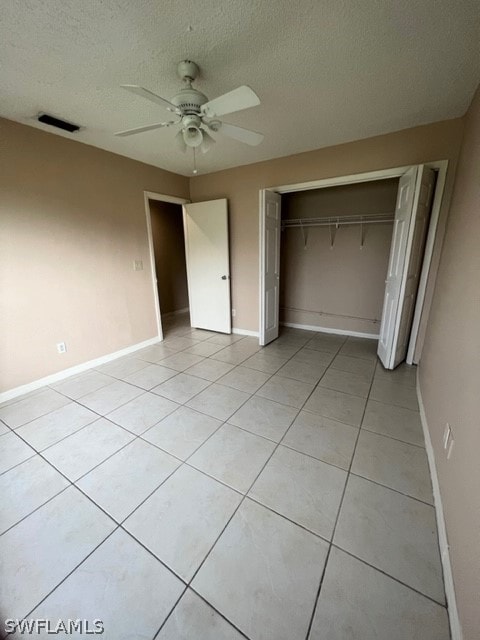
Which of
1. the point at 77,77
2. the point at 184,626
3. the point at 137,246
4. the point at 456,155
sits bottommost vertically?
the point at 184,626

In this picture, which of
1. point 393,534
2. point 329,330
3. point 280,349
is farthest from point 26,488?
point 329,330

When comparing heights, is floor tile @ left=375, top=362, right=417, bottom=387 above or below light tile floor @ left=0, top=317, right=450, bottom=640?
above

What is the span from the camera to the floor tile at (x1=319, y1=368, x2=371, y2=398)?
2.44m

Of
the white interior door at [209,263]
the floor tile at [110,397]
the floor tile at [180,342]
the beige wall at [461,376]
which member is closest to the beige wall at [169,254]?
the white interior door at [209,263]

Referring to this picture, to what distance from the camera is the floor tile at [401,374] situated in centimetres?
258

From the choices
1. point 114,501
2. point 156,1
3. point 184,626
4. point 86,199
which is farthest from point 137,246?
point 184,626

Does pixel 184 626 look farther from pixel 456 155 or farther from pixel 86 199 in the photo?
pixel 456 155

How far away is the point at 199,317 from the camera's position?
4.38 m

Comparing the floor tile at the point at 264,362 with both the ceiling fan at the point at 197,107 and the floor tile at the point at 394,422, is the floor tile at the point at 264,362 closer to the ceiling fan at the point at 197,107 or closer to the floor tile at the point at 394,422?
the floor tile at the point at 394,422

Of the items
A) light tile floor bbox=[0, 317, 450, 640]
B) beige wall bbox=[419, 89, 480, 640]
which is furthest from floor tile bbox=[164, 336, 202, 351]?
beige wall bbox=[419, 89, 480, 640]

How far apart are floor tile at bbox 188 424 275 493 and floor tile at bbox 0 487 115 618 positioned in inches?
23.2

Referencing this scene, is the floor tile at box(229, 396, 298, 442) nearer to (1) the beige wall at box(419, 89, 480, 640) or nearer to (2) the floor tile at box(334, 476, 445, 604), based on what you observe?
(2) the floor tile at box(334, 476, 445, 604)

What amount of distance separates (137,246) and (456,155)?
3.60m

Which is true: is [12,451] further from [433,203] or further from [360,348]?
[433,203]
